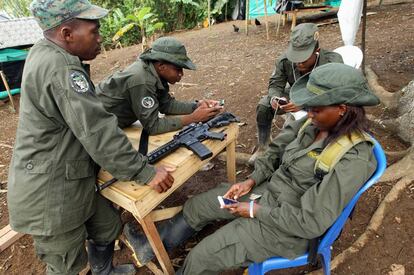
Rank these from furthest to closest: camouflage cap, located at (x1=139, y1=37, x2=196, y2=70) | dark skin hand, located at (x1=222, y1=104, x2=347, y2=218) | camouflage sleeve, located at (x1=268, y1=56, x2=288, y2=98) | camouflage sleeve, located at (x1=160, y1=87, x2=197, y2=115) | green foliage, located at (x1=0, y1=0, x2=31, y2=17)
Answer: green foliage, located at (x1=0, y1=0, x2=31, y2=17)
camouflage sleeve, located at (x1=268, y1=56, x2=288, y2=98)
camouflage sleeve, located at (x1=160, y1=87, x2=197, y2=115)
camouflage cap, located at (x1=139, y1=37, x2=196, y2=70)
dark skin hand, located at (x1=222, y1=104, x2=347, y2=218)

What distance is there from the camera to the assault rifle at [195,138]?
2.27 metres

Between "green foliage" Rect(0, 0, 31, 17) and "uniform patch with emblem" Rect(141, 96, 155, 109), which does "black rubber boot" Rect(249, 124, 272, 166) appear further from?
"green foliage" Rect(0, 0, 31, 17)

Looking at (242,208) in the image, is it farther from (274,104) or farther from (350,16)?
(350,16)

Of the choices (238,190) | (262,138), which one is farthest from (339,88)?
(262,138)

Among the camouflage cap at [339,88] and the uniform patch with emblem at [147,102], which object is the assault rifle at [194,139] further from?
the camouflage cap at [339,88]

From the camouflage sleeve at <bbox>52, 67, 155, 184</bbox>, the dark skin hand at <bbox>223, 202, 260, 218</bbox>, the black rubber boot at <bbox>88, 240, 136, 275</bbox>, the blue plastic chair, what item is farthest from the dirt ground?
the camouflage sleeve at <bbox>52, 67, 155, 184</bbox>

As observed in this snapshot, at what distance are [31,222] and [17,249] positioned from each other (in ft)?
4.78

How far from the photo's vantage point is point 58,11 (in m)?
1.67

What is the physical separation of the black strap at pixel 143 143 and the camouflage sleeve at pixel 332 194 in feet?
4.28

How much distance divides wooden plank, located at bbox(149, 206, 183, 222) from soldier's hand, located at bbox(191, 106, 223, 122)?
2.86 feet

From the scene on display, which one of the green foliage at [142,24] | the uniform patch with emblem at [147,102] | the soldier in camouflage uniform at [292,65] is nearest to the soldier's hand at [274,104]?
the soldier in camouflage uniform at [292,65]

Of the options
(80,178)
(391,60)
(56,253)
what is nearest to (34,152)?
(80,178)

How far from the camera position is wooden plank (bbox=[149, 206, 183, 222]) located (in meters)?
2.29

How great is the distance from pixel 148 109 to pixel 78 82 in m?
0.96
